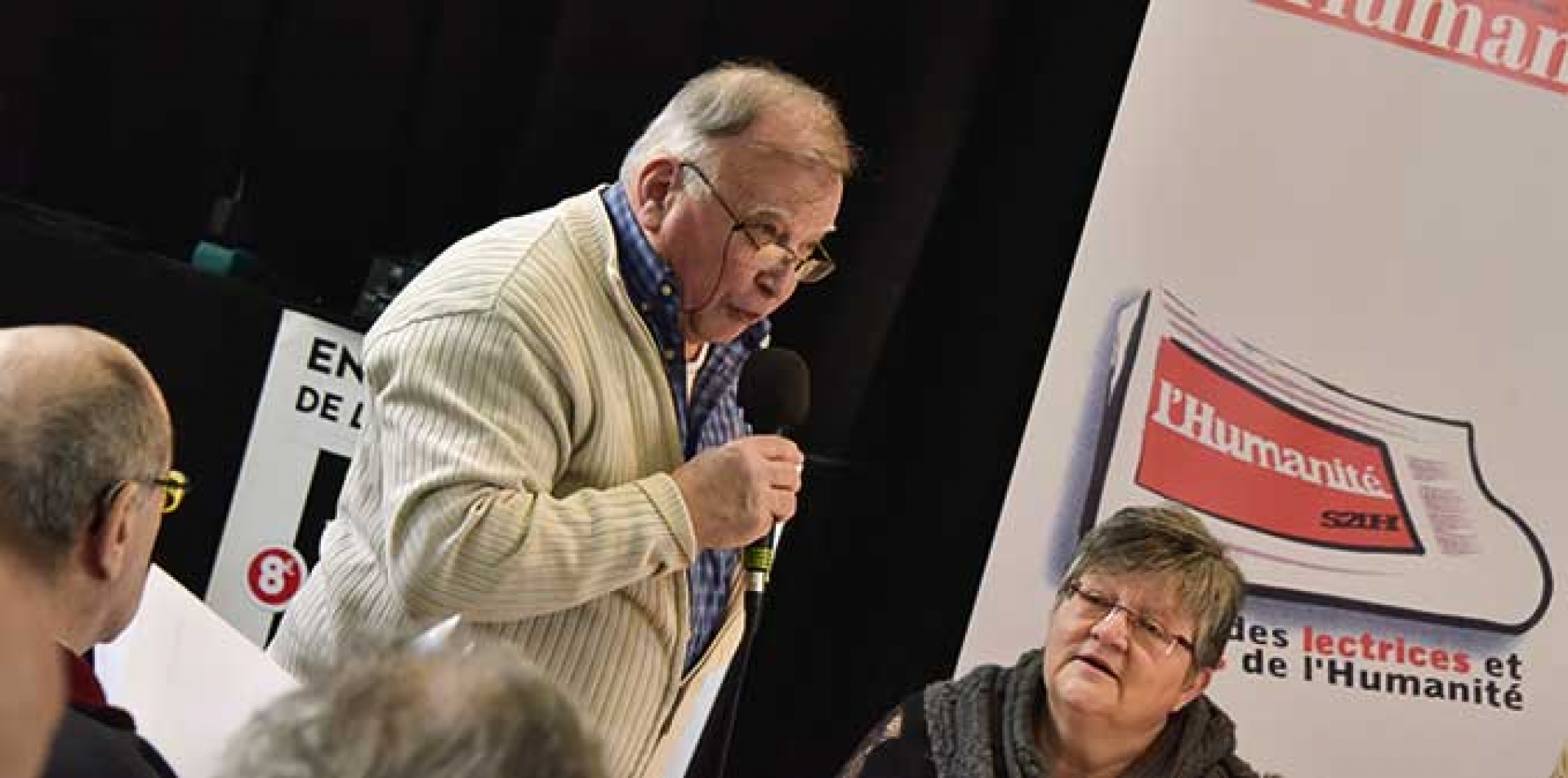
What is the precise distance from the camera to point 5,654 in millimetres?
1746

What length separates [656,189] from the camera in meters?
2.59

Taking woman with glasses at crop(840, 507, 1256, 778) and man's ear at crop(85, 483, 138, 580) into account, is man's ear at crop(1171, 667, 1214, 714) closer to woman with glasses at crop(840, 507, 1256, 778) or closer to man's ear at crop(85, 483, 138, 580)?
woman with glasses at crop(840, 507, 1256, 778)

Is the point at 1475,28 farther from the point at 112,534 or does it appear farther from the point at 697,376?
the point at 112,534

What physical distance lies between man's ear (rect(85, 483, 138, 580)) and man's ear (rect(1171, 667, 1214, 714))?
59.9 inches

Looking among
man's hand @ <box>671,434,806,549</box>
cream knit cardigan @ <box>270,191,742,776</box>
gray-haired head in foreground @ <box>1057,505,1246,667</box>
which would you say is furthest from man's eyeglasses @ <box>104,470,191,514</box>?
gray-haired head in foreground @ <box>1057,505,1246,667</box>

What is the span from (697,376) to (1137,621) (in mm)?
733

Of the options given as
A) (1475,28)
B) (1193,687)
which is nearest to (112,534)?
(1193,687)

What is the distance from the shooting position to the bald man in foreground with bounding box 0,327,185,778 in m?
1.99

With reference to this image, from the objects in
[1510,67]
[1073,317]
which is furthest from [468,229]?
[1510,67]

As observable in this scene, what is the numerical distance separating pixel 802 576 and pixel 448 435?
7.35 feet

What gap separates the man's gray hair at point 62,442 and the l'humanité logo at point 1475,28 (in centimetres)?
247

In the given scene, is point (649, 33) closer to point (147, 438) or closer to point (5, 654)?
point (147, 438)

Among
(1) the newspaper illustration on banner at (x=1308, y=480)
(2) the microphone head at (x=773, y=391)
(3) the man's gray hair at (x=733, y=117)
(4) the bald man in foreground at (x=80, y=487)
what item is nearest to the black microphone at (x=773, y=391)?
(2) the microphone head at (x=773, y=391)

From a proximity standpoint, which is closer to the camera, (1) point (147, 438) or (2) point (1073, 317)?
(1) point (147, 438)
